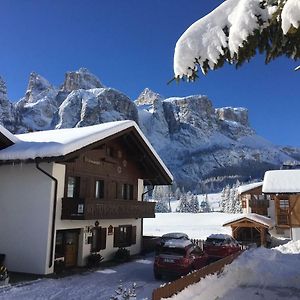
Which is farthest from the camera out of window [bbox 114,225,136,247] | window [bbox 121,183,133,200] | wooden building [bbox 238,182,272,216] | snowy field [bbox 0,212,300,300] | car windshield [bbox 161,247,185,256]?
wooden building [bbox 238,182,272,216]

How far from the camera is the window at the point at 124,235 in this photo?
23281 millimetres

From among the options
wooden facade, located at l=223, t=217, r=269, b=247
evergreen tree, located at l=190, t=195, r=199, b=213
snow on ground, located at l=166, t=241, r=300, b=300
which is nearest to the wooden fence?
snow on ground, located at l=166, t=241, r=300, b=300

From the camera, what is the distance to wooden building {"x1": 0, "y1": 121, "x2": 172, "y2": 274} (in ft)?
56.0

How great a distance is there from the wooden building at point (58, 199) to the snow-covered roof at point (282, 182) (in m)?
15.6

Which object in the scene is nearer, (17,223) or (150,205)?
(17,223)

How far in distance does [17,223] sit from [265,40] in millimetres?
15983

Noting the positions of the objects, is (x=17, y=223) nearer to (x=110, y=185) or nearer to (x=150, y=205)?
(x=110, y=185)

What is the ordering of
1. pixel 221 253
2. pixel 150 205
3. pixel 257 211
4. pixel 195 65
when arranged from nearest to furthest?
pixel 195 65 → pixel 221 253 → pixel 150 205 → pixel 257 211

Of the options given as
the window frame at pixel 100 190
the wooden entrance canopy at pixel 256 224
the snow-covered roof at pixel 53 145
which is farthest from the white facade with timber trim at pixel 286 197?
the snow-covered roof at pixel 53 145

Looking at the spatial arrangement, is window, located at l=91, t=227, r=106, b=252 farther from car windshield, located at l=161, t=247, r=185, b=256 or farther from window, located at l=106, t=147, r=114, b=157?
car windshield, located at l=161, t=247, r=185, b=256

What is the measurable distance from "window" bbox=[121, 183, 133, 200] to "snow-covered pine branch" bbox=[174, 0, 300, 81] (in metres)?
20.8

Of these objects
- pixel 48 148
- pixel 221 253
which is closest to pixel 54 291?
pixel 48 148

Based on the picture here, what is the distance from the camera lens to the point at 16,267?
17.2m

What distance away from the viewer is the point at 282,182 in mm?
34188
